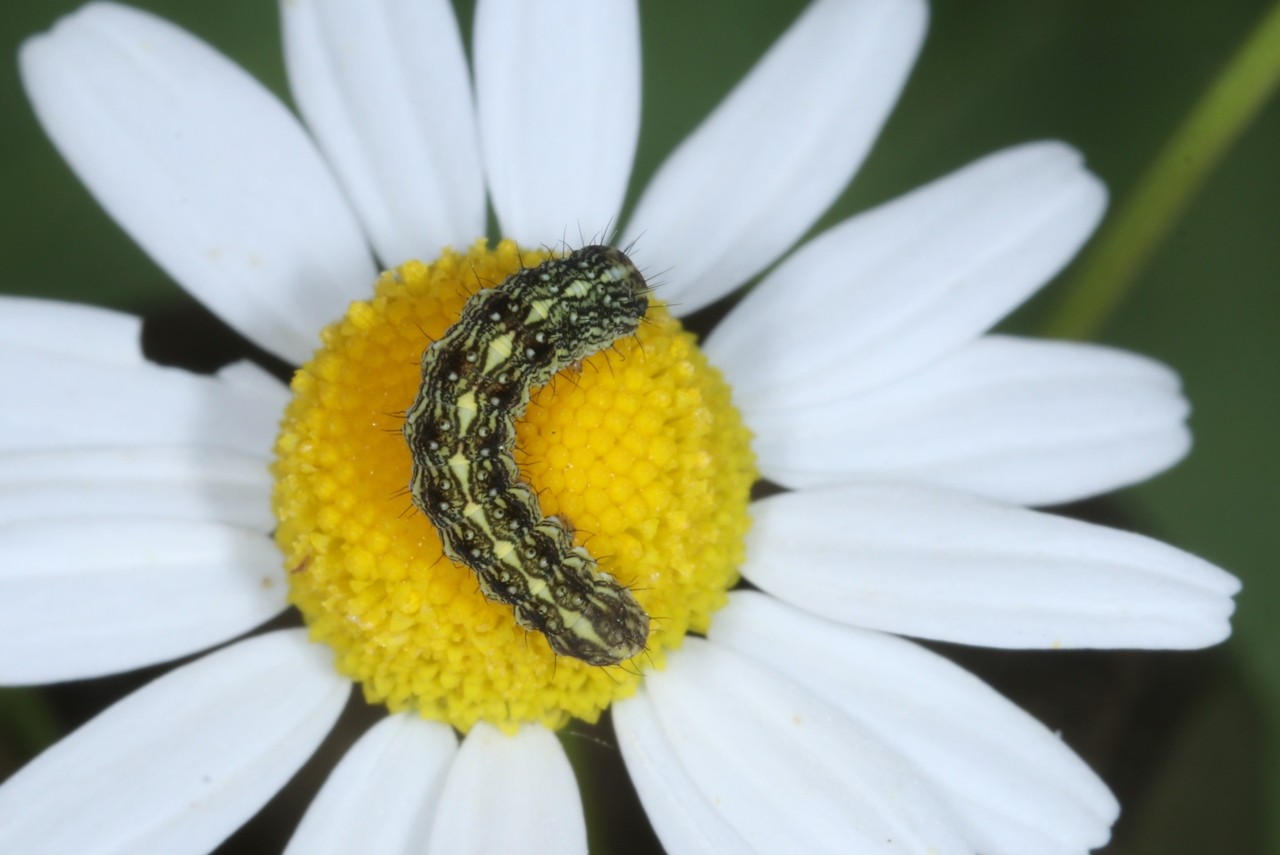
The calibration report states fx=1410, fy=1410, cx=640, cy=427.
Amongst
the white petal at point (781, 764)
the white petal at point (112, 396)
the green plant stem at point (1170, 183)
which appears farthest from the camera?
the green plant stem at point (1170, 183)

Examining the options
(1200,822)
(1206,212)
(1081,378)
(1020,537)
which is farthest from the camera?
(1206,212)

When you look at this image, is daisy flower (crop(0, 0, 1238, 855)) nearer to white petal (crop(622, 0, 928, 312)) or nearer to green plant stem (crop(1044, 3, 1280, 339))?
white petal (crop(622, 0, 928, 312))

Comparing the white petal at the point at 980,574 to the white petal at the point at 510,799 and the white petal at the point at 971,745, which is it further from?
the white petal at the point at 510,799

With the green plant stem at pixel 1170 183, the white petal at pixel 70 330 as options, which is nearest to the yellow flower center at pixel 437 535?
the white petal at pixel 70 330

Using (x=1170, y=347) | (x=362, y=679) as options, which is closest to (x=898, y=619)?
(x=362, y=679)

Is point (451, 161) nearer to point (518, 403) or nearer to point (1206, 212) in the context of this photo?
point (518, 403)

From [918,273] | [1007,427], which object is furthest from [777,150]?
[1007,427]

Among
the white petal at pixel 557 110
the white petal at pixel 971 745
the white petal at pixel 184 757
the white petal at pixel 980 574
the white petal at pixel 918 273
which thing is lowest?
Answer: the white petal at pixel 971 745
